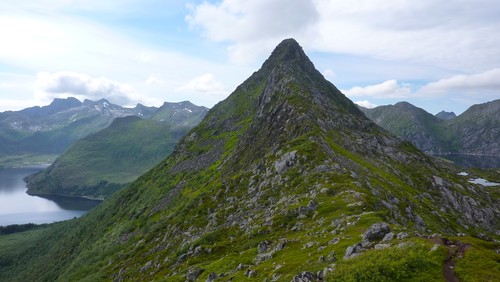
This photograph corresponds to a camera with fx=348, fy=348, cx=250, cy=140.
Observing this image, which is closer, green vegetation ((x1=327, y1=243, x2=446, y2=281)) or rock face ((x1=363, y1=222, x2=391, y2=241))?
green vegetation ((x1=327, y1=243, x2=446, y2=281))

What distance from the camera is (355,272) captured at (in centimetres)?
2945

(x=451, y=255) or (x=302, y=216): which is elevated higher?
→ (x=451, y=255)

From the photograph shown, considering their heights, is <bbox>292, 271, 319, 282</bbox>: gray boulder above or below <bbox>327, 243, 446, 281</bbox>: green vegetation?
below

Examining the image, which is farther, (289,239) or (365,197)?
(365,197)

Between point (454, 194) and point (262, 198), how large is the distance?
2500 inches

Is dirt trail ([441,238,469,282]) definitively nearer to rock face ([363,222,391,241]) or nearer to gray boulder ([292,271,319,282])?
rock face ([363,222,391,241])

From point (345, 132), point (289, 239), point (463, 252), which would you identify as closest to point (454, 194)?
point (345, 132)

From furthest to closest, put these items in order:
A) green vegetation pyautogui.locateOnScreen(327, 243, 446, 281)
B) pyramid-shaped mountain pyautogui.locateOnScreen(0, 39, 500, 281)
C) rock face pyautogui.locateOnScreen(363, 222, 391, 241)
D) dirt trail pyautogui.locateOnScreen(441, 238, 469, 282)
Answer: rock face pyautogui.locateOnScreen(363, 222, 391, 241)
pyramid-shaped mountain pyautogui.locateOnScreen(0, 39, 500, 281)
green vegetation pyautogui.locateOnScreen(327, 243, 446, 281)
dirt trail pyautogui.locateOnScreen(441, 238, 469, 282)

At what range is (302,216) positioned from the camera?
57562 mm

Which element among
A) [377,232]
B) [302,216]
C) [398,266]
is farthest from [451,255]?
[302,216]

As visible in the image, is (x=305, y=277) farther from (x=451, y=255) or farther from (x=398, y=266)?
(x=451, y=255)

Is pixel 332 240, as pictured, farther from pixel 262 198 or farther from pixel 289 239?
pixel 262 198

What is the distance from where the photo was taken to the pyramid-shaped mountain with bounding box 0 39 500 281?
33469 millimetres

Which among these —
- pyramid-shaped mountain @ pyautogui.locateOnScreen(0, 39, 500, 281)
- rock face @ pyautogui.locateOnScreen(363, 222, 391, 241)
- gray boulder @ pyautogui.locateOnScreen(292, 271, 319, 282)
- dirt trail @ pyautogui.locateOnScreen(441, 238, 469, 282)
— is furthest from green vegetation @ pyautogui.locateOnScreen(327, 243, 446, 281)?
rock face @ pyautogui.locateOnScreen(363, 222, 391, 241)
